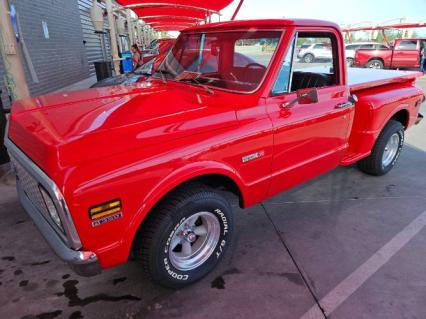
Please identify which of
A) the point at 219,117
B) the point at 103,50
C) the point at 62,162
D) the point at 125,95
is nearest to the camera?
the point at 62,162

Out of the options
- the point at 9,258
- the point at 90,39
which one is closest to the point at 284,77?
the point at 9,258

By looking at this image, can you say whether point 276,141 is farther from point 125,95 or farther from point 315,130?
point 125,95

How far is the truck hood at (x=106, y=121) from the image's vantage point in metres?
1.86

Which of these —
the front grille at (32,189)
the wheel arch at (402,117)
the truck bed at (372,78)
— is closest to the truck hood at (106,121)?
the front grille at (32,189)

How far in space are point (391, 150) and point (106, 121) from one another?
156 inches

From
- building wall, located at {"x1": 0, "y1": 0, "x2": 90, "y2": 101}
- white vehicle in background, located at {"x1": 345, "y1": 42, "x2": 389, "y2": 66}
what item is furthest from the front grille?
white vehicle in background, located at {"x1": 345, "y1": 42, "x2": 389, "y2": 66}

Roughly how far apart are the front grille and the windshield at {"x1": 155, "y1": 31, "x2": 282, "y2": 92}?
1567mm

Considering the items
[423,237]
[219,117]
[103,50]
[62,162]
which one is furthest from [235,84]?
[103,50]

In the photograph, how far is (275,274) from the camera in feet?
8.66

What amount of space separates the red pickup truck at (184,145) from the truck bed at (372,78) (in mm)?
81

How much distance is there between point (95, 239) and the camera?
6.15 ft

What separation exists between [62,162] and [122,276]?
1.24 meters

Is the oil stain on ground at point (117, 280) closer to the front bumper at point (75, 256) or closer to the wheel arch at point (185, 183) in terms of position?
the wheel arch at point (185, 183)

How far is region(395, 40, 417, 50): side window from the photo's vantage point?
16672 millimetres
